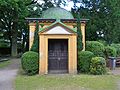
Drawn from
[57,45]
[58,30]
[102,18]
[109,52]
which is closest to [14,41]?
[102,18]

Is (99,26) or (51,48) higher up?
(99,26)

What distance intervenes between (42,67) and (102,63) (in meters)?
4.60

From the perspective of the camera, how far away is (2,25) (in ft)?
155

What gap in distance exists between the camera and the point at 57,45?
79.0 ft

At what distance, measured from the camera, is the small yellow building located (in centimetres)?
2220

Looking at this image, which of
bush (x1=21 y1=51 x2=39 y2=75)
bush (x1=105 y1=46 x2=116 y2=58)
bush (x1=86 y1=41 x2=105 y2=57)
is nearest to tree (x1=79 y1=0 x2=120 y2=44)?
bush (x1=105 y1=46 x2=116 y2=58)

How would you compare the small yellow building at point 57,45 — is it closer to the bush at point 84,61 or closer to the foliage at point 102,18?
the bush at point 84,61

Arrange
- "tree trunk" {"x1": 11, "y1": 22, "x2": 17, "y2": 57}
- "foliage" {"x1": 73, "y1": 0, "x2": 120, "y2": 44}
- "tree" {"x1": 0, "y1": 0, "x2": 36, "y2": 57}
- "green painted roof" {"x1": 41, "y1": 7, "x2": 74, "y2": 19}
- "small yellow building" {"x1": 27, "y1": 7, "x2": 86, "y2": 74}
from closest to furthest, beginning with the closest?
"small yellow building" {"x1": 27, "y1": 7, "x2": 86, "y2": 74} < "green painted roof" {"x1": 41, "y1": 7, "x2": 74, "y2": 19} < "tree" {"x1": 0, "y1": 0, "x2": 36, "y2": 57} < "foliage" {"x1": 73, "y1": 0, "x2": 120, "y2": 44} < "tree trunk" {"x1": 11, "y1": 22, "x2": 17, "y2": 57}

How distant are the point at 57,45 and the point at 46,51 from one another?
204cm

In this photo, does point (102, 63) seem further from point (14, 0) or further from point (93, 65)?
point (14, 0)

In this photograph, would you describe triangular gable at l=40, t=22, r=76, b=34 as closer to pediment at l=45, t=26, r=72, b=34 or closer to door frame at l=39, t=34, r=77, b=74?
pediment at l=45, t=26, r=72, b=34

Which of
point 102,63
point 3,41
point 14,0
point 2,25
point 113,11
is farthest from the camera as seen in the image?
point 3,41

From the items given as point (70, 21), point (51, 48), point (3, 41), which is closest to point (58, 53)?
point (51, 48)

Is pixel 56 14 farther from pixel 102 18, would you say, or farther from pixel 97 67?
pixel 102 18
